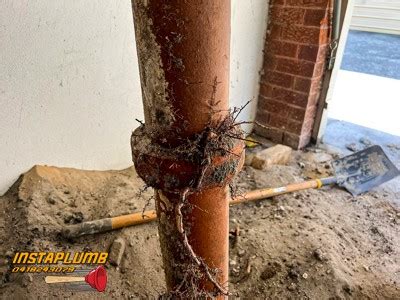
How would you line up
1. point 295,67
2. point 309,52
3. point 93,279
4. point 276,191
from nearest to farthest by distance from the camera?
point 93,279 → point 276,191 → point 309,52 → point 295,67

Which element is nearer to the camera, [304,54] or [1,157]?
[1,157]

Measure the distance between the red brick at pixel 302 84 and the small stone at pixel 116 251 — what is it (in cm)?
152

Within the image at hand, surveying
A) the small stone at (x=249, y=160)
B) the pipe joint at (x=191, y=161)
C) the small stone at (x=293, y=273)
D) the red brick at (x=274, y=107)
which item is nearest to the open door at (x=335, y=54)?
the red brick at (x=274, y=107)

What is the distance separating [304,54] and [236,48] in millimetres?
436

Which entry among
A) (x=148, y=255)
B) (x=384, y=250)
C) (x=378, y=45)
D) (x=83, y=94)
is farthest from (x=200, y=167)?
(x=378, y=45)

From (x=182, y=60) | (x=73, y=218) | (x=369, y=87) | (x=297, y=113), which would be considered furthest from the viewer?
(x=369, y=87)

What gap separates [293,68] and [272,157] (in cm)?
62

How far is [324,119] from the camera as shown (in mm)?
2359

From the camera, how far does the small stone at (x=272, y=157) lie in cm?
205

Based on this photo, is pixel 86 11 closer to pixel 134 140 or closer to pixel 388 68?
pixel 134 140

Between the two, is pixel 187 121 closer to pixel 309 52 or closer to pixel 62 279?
pixel 62 279

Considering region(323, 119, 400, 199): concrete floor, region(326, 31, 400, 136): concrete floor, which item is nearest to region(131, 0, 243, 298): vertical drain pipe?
A: region(323, 119, 400, 199): concrete floor

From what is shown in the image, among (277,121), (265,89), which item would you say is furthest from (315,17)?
(277,121)

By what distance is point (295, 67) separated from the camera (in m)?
2.18
